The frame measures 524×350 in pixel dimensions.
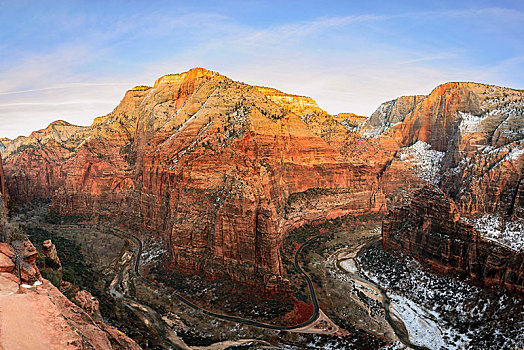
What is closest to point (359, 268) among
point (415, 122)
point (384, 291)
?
point (384, 291)

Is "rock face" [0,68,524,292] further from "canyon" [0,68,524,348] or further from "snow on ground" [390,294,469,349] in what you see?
"snow on ground" [390,294,469,349]

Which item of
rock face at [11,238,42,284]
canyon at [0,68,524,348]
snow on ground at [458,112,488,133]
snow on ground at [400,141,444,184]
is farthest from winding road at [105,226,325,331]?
snow on ground at [458,112,488,133]

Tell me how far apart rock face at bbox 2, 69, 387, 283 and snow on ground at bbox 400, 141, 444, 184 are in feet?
27.6

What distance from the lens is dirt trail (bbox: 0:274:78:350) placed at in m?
11.7

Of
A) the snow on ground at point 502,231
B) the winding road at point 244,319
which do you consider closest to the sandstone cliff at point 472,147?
the snow on ground at point 502,231

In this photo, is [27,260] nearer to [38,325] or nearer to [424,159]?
[38,325]

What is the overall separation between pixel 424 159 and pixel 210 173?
73379mm

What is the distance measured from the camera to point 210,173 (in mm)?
53594

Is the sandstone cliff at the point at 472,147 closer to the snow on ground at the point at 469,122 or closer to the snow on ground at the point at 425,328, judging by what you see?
the snow on ground at the point at 469,122

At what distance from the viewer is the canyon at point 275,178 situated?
153 feet

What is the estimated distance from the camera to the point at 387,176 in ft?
329

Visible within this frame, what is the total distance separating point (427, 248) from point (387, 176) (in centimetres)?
5265

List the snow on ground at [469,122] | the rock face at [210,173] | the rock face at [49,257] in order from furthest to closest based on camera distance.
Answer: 1. the snow on ground at [469,122]
2. the rock face at [210,173]
3. the rock face at [49,257]

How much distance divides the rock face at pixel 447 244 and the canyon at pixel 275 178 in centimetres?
18
